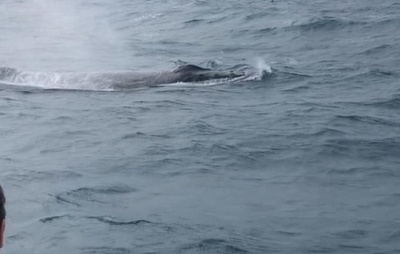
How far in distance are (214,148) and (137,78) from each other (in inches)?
259

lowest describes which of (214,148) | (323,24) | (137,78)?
(214,148)

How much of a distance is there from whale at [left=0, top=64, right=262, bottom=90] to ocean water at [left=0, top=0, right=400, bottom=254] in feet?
0.58

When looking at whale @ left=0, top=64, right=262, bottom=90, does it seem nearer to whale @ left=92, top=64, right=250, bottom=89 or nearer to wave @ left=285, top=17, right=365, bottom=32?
whale @ left=92, top=64, right=250, bottom=89

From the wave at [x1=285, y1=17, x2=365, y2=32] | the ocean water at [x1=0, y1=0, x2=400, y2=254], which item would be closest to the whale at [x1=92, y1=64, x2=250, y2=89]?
the ocean water at [x1=0, y1=0, x2=400, y2=254]

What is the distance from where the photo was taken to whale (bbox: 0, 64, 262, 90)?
67.2 feet

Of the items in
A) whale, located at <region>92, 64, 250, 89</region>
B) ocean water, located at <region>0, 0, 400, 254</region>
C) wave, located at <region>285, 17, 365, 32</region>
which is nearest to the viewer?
ocean water, located at <region>0, 0, 400, 254</region>

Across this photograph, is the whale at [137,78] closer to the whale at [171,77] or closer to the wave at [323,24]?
the whale at [171,77]

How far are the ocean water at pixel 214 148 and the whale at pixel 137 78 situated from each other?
18 cm

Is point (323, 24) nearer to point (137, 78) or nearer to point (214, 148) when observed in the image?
point (137, 78)

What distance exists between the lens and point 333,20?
28.1 metres

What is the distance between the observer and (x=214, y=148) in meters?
14.6

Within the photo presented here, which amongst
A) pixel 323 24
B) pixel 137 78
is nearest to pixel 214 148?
pixel 137 78

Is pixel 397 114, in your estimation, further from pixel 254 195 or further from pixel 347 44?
pixel 347 44

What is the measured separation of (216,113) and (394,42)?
9.29 meters
